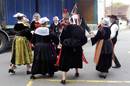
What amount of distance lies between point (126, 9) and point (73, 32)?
59.2 m

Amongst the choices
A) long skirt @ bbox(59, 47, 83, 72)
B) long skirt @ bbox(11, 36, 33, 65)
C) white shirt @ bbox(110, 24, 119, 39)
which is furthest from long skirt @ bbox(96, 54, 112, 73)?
long skirt @ bbox(11, 36, 33, 65)

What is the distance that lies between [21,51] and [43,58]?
0.88 meters

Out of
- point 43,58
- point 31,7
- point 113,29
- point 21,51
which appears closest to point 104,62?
point 113,29

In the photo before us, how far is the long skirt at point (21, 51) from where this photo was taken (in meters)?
10.6

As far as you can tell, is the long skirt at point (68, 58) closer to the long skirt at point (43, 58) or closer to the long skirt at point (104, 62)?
the long skirt at point (43, 58)

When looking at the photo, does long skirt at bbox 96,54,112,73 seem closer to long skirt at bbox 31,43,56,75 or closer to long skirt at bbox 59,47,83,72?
long skirt at bbox 59,47,83,72

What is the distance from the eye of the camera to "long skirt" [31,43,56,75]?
9.96 m

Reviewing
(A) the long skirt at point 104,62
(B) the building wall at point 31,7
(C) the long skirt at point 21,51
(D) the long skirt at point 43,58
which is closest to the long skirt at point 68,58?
(D) the long skirt at point 43,58

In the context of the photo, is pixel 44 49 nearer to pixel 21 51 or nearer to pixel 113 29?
pixel 21 51

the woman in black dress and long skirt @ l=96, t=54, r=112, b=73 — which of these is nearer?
the woman in black dress

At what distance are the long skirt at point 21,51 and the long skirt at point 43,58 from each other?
658 mm

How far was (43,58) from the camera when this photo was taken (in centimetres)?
999

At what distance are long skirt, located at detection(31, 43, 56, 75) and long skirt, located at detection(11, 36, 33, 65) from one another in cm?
66

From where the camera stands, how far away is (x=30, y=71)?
10914mm
